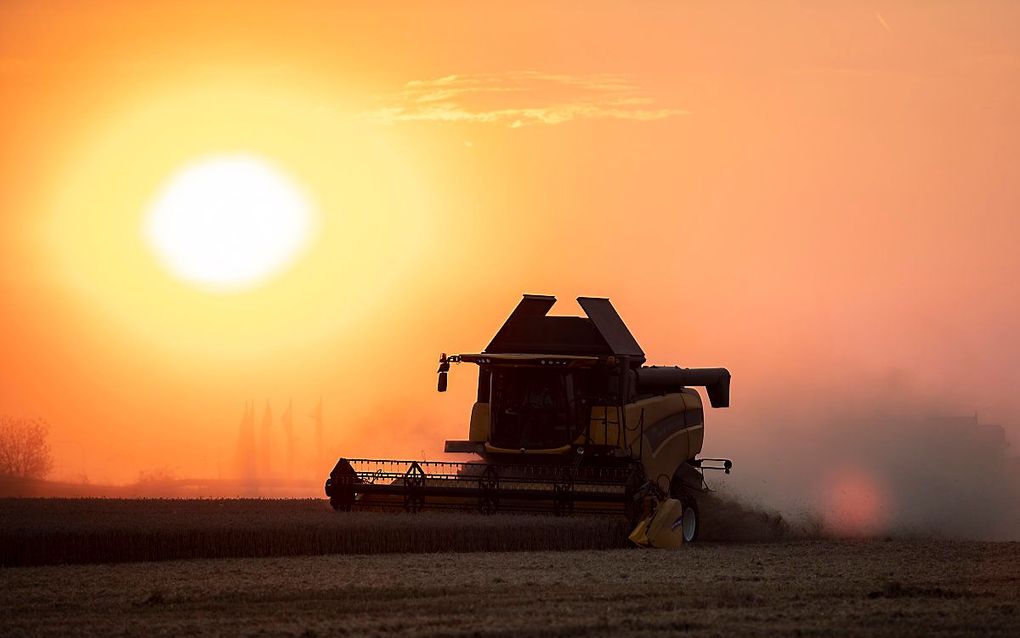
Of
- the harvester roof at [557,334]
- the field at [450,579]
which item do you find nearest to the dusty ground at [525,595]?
the field at [450,579]

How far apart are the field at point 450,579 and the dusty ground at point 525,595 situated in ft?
0.09

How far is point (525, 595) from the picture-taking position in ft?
51.7

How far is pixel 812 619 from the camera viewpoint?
1420 centimetres

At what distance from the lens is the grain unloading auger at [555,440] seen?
75.4ft

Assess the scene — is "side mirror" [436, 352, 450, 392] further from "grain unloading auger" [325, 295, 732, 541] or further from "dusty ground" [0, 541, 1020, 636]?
"dusty ground" [0, 541, 1020, 636]

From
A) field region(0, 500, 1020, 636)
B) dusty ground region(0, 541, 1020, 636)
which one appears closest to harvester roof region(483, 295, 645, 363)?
field region(0, 500, 1020, 636)

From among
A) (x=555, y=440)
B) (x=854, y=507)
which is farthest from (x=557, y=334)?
(x=854, y=507)

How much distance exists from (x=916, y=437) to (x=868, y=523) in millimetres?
8958

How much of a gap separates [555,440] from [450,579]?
7377 mm

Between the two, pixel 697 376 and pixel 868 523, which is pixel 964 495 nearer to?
pixel 868 523

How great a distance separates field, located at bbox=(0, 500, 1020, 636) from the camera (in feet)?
45.8

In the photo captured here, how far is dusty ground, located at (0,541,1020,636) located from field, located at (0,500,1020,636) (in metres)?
0.03

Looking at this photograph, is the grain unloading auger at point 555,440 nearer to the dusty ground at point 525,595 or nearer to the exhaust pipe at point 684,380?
Answer: the exhaust pipe at point 684,380

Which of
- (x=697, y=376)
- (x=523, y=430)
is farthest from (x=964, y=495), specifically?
(x=523, y=430)
